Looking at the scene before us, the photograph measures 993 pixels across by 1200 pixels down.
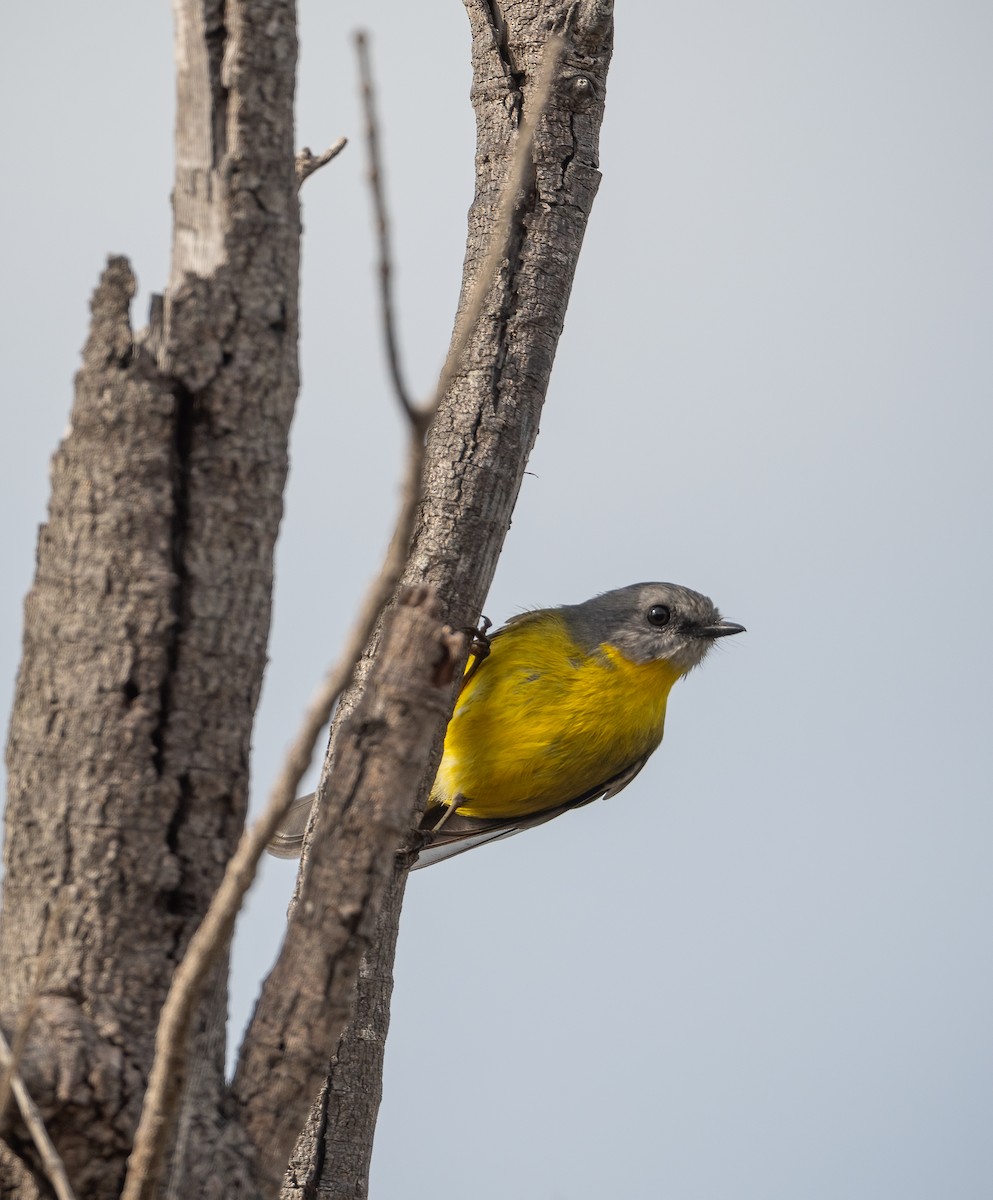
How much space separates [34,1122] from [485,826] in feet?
13.7

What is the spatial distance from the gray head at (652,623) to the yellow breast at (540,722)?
6 centimetres

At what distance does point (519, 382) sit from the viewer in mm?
4422

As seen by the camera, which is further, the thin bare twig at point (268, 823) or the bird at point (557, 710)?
the bird at point (557, 710)

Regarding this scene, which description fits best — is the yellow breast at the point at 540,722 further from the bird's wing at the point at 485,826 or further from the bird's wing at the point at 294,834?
the bird's wing at the point at 294,834

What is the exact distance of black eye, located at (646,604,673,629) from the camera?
615cm

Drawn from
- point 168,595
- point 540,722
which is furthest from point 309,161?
point 540,722

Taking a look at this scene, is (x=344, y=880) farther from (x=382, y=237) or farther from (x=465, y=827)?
(x=465, y=827)

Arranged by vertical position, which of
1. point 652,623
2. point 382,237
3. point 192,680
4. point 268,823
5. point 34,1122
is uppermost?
point 652,623

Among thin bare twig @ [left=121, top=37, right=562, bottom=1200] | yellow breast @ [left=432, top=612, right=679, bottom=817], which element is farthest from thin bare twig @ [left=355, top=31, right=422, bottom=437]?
yellow breast @ [left=432, top=612, right=679, bottom=817]

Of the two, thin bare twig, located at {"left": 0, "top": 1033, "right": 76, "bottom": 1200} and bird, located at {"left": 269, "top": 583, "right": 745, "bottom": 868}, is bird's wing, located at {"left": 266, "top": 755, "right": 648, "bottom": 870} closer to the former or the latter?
bird, located at {"left": 269, "top": 583, "right": 745, "bottom": 868}

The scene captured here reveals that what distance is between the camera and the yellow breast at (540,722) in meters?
5.75

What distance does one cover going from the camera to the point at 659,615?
243 inches

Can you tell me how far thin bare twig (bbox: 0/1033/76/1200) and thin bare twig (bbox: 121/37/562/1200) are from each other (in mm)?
107

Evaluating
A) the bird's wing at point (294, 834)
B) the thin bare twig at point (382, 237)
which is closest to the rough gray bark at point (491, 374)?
the bird's wing at point (294, 834)
